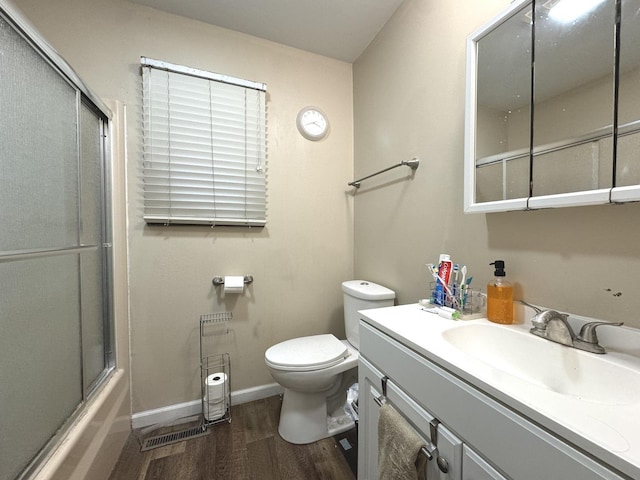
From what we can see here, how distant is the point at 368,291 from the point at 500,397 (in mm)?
990

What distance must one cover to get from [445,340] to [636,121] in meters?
0.73

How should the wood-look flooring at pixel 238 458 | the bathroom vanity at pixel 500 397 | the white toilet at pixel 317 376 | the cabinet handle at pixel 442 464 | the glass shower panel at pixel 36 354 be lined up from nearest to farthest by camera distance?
the bathroom vanity at pixel 500 397 < the cabinet handle at pixel 442 464 < the glass shower panel at pixel 36 354 < the wood-look flooring at pixel 238 458 < the white toilet at pixel 317 376

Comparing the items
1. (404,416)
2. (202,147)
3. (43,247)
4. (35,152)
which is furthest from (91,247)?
(404,416)

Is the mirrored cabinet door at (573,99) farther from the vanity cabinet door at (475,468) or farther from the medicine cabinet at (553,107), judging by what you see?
the vanity cabinet door at (475,468)

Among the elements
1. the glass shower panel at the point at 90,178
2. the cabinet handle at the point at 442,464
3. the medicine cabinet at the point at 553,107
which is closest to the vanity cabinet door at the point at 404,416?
the cabinet handle at the point at 442,464

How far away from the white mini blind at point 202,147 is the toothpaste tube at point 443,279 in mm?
1118

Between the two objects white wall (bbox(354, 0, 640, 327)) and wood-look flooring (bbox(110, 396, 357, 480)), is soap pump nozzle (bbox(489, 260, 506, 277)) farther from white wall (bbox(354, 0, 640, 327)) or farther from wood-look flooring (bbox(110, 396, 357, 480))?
wood-look flooring (bbox(110, 396, 357, 480))

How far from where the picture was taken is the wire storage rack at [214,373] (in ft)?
4.93

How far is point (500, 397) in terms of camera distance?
50 cm

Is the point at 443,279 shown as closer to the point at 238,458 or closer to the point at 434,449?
the point at 434,449

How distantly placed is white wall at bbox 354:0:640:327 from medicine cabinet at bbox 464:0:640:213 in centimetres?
9

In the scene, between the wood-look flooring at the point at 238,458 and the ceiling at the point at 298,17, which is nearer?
the wood-look flooring at the point at 238,458

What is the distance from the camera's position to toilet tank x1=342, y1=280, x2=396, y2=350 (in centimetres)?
144

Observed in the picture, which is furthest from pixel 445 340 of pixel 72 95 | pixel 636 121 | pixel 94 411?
pixel 72 95
